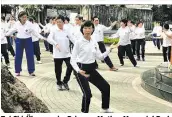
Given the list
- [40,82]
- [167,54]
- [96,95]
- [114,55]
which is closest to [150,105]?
[96,95]

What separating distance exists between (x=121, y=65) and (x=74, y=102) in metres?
3.81

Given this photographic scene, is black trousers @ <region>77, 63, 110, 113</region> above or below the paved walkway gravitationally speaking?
above

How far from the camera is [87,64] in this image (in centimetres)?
454

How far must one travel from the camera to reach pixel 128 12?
11328 millimetres

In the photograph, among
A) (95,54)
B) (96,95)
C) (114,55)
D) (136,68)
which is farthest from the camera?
(114,55)

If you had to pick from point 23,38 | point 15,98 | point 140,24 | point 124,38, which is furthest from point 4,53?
point 15,98

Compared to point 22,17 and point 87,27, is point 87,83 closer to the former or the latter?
point 87,27

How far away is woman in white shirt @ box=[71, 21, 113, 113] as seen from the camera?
14.7ft

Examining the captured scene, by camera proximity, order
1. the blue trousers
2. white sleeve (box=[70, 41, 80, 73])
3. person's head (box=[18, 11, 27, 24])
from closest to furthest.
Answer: white sleeve (box=[70, 41, 80, 73]), person's head (box=[18, 11, 27, 24]), the blue trousers

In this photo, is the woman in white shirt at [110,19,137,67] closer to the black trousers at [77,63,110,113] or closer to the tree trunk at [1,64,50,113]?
the black trousers at [77,63,110,113]

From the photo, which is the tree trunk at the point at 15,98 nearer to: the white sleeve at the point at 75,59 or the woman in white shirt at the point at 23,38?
the white sleeve at the point at 75,59

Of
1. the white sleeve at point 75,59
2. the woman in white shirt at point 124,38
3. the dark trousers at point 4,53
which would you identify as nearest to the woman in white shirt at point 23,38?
the dark trousers at point 4,53

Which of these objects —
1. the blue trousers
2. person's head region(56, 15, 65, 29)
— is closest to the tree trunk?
person's head region(56, 15, 65, 29)

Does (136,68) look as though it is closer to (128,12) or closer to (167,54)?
(167,54)
